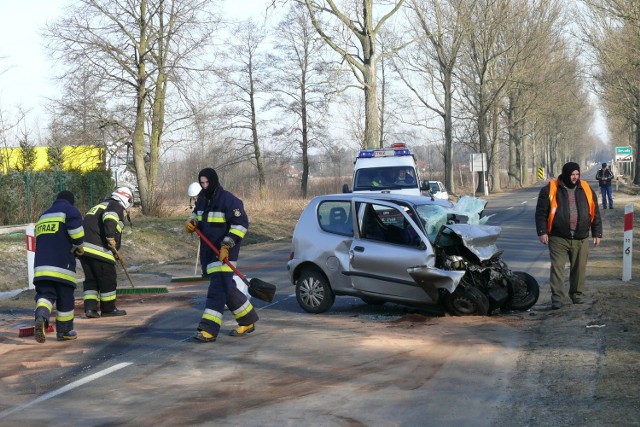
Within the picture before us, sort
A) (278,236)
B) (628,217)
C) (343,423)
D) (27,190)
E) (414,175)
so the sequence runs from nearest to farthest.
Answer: (343,423), (628,217), (414,175), (27,190), (278,236)

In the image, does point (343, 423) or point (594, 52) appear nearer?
point (343, 423)

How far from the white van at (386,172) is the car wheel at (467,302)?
41.7 ft

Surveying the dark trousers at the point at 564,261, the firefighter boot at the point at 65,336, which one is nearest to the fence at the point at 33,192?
the firefighter boot at the point at 65,336

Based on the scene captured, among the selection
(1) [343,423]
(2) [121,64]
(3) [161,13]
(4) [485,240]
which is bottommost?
(1) [343,423]

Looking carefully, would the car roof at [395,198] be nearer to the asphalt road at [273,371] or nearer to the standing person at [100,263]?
the asphalt road at [273,371]

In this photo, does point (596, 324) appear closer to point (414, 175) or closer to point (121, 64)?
point (414, 175)

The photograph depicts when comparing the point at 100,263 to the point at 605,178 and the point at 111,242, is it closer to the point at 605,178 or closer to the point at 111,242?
the point at 111,242

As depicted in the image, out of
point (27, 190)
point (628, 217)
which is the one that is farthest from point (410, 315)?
point (27, 190)

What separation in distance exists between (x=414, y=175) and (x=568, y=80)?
5021 centimetres

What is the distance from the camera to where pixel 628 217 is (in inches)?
575

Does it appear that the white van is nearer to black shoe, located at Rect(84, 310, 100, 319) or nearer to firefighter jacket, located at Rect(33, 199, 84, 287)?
black shoe, located at Rect(84, 310, 100, 319)

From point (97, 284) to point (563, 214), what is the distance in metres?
6.49

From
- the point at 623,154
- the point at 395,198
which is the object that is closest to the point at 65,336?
the point at 395,198

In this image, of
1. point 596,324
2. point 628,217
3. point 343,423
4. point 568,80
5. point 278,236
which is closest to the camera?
point 343,423
